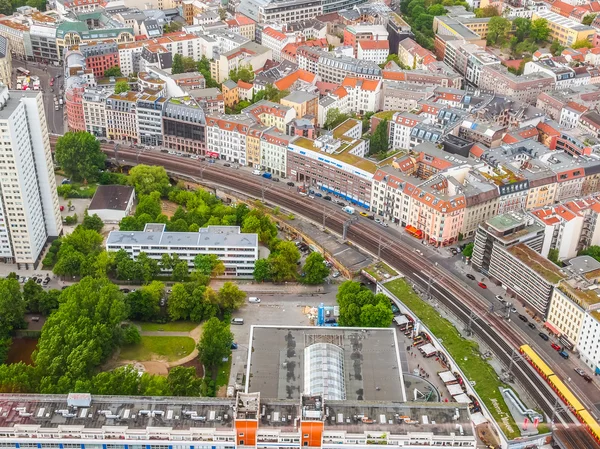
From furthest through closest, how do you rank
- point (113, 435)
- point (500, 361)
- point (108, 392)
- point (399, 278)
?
1. point (399, 278)
2. point (500, 361)
3. point (108, 392)
4. point (113, 435)

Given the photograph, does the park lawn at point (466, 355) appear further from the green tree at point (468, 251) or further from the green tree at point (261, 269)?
the green tree at point (261, 269)

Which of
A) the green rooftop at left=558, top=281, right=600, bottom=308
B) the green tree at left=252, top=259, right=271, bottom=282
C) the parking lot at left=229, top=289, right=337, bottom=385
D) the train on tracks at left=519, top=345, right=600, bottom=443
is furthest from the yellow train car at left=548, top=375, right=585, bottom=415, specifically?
the green tree at left=252, top=259, right=271, bottom=282

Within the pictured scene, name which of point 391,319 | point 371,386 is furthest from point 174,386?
point 391,319

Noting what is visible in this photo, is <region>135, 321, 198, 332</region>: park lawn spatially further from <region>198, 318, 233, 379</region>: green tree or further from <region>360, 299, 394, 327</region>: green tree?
<region>360, 299, 394, 327</region>: green tree

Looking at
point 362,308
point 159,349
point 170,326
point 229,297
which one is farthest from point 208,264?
point 362,308

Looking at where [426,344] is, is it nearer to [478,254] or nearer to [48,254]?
[478,254]

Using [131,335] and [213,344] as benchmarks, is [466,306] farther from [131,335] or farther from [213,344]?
[131,335]
